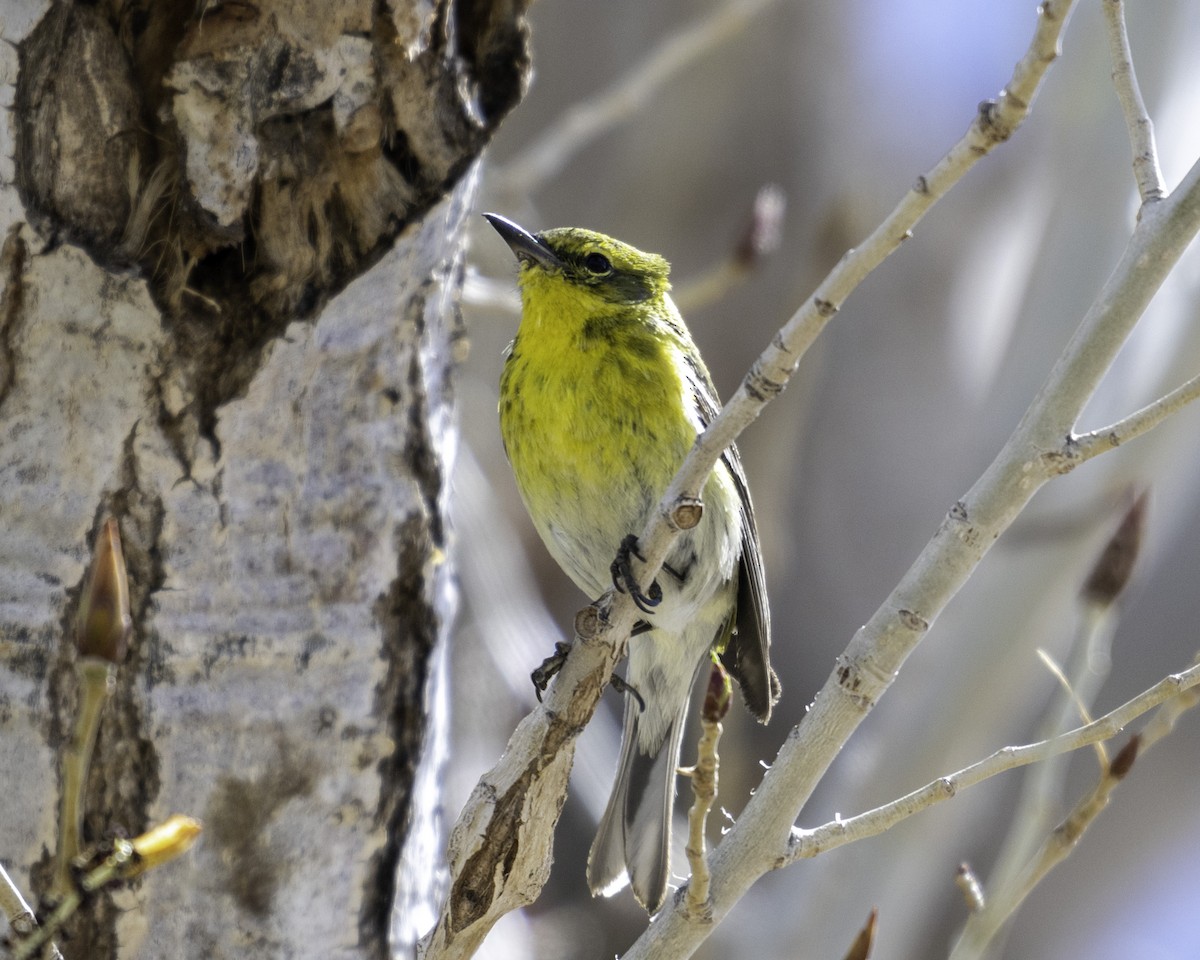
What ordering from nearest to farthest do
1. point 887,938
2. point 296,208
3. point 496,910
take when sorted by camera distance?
1. point 496,910
2. point 296,208
3. point 887,938

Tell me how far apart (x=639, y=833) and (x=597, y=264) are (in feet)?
5.01

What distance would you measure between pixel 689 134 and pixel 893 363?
184 cm

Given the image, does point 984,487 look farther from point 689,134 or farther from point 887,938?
point 689,134

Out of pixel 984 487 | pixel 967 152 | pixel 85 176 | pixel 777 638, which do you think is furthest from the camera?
pixel 777 638

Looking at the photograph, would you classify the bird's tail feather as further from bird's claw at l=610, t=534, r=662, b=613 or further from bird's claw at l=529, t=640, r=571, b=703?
bird's claw at l=610, t=534, r=662, b=613

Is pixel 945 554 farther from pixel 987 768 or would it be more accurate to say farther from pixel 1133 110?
pixel 1133 110

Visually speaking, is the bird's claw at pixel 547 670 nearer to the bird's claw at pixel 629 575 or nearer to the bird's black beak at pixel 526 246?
the bird's claw at pixel 629 575

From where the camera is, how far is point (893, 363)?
7.65m

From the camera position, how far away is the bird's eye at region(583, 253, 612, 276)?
358 centimetres

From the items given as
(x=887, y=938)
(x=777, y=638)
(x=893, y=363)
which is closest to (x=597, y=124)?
(x=887, y=938)

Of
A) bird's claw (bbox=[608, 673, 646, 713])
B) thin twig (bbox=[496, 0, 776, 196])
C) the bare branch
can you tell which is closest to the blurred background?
thin twig (bbox=[496, 0, 776, 196])

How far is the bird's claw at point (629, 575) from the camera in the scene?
225cm

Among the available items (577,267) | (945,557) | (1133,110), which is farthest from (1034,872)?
Answer: (577,267)

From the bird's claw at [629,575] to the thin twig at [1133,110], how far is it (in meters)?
0.94
